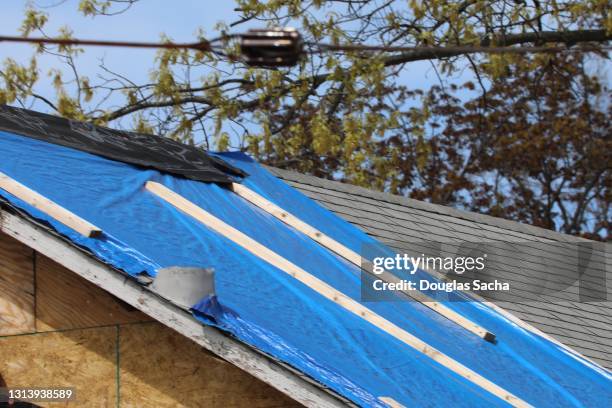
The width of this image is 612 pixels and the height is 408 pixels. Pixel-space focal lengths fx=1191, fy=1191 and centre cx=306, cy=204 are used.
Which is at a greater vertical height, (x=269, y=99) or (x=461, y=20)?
(x=461, y=20)

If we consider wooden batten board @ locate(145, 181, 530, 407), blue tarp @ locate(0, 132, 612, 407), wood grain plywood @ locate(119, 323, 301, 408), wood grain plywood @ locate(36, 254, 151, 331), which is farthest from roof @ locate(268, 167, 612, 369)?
wood grain plywood @ locate(36, 254, 151, 331)

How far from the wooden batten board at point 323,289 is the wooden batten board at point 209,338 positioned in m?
1.89

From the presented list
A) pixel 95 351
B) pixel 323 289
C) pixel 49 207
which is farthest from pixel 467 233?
pixel 49 207

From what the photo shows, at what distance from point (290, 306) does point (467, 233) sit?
18.3ft

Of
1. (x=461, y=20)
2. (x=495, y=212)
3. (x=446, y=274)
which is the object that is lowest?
(x=495, y=212)

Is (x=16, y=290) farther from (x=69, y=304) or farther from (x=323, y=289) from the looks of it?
(x=323, y=289)

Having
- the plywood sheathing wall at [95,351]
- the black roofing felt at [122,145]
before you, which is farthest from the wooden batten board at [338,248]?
the plywood sheathing wall at [95,351]

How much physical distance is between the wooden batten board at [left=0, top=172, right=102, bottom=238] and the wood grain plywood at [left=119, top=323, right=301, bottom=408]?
746 mm

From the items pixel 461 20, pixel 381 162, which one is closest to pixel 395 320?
pixel 461 20

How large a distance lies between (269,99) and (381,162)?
7.81 feet

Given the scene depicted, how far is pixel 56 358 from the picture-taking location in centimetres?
726

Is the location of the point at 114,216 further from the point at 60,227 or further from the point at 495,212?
the point at 495,212

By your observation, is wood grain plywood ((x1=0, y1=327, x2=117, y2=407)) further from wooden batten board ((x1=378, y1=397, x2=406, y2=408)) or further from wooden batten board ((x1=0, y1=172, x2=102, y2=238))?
wooden batten board ((x1=378, y1=397, x2=406, y2=408))

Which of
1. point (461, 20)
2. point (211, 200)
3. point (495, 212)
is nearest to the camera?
point (211, 200)
